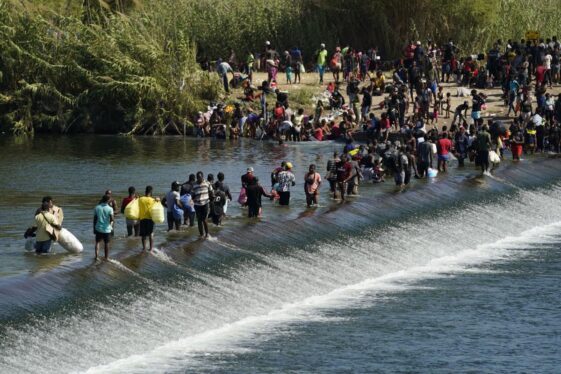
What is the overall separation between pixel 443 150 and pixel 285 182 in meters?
10.1

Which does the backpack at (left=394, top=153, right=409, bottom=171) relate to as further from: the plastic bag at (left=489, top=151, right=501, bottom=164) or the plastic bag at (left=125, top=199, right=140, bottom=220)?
the plastic bag at (left=125, top=199, right=140, bottom=220)

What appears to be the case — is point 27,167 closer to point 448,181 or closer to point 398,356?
point 448,181

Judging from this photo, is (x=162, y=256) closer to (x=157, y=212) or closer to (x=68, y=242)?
(x=157, y=212)

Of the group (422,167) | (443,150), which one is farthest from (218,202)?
(443,150)

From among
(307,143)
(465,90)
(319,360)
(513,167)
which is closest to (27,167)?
(307,143)

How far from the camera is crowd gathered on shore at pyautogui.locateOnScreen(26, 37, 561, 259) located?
4359 centimetres

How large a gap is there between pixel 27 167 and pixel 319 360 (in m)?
25.7

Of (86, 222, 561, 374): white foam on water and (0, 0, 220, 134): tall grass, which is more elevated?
(0, 0, 220, 134): tall grass

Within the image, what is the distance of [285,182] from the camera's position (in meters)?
Result: 37.6

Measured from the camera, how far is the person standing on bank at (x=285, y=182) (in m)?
37.4

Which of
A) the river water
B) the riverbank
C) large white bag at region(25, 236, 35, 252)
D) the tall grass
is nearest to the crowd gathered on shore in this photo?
the riverbank

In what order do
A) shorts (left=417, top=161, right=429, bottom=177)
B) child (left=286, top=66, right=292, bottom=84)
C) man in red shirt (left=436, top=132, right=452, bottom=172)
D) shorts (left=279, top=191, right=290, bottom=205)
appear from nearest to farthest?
1. shorts (left=279, top=191, right=290, bottom=205)
2. shorts (left=417, top=161, right=429, bottom=177)
3. man in red shirt (left=436, top=132, right=452, bottom=172)
4. child (left=286, top=66, right=292, bottom=84)

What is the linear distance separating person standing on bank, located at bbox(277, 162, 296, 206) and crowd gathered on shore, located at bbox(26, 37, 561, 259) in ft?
0.13

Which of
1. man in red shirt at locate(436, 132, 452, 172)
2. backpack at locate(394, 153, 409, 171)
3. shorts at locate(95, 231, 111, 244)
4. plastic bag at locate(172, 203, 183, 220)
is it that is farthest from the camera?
man in red shirt at locate(436, 132, 452, 172)
